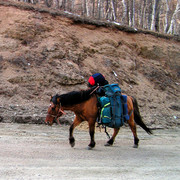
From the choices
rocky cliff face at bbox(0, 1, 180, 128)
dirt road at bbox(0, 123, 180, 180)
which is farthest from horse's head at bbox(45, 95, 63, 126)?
rocky cliff face at bbox(0, 1, 180, 128)

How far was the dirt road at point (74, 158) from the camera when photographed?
4703 mm

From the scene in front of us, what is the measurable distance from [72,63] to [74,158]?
32.3 feet

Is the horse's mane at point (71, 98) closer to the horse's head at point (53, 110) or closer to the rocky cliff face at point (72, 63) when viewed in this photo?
the horse's head at point (53, 110)

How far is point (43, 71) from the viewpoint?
14.0 metres

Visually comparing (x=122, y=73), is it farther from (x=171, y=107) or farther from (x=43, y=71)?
(x=43, y=71)

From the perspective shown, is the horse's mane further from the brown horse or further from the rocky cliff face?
the rocky cliff face

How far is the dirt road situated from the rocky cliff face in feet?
8.27

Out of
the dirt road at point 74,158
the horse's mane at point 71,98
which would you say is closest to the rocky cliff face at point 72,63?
the dirt road at point 74,158

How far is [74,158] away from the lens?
5961mm

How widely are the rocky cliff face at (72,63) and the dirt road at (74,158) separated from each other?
8.27ft

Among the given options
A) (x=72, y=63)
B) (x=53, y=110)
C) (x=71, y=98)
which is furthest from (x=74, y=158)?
(x=72, y=63)

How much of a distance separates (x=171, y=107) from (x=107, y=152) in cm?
1023

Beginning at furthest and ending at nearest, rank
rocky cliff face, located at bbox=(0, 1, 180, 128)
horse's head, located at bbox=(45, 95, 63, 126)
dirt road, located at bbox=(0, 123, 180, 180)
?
rocky cliff face, located at bbox=(0, 1, 180, 128) → horse's head, located at bbox=(45, 95, 63, 126) → dirt road, located at bbox=(0, 123, 180, 180)

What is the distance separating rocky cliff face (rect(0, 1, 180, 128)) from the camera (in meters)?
12.8
